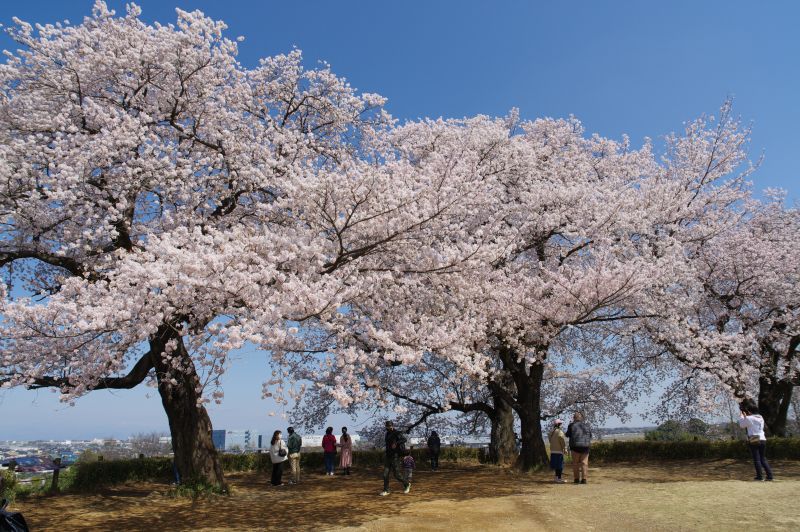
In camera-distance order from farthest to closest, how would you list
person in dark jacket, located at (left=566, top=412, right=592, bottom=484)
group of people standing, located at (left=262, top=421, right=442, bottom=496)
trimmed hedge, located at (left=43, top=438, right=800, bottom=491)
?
1. trimmed hedge, located at (left=43, top=438, right=800, bottom=491)
2. person in dark jacket, located at (left=566, top=412, right=592, bottom=484)
3. group of people standing, located at (left=262, top=421, right=442, bottom=496)

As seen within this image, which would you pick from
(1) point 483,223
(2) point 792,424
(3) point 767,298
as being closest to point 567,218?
(1) point 483,223

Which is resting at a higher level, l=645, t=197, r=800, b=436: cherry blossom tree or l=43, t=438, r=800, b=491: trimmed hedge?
l=645, t=197, r=800, b=436: cherry blossom tree

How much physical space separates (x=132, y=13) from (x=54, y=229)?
537 centimetres

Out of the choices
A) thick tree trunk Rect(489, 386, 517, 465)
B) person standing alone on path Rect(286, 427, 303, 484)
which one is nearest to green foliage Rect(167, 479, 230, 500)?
person standing alone on path Rect(286, 427, 303, 484)

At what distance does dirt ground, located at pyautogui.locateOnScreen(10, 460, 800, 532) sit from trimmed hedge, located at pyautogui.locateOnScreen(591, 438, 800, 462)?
171 inches

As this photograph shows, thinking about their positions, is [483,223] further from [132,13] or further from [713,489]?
[132,13]

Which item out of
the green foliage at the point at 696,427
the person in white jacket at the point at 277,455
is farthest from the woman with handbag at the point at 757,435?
the green foliage at the point at 696,427

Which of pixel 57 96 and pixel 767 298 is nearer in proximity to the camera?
pixel 57 96

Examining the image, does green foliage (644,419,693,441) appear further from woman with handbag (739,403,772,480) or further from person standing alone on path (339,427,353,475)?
person standing alone on path (339,427,353,475)

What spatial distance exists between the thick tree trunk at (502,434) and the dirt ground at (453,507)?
17.0 ft

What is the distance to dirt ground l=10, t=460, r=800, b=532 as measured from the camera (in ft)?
28.7

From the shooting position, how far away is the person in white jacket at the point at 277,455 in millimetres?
15250

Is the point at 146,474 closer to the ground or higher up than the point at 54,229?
closer to the ground

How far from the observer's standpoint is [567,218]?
17.0m
